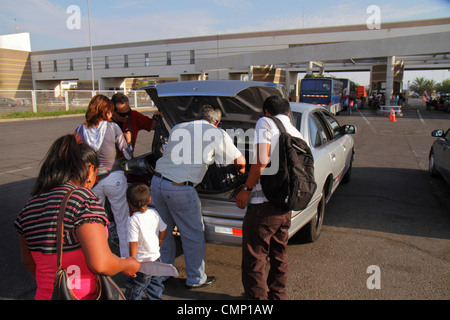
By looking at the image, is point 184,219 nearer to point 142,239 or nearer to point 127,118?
point 142,239

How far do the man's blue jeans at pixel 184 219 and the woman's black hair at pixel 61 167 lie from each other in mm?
1193

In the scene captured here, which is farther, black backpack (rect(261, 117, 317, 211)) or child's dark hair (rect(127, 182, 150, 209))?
child's dark hair (rect(127, 182, 150, 209))

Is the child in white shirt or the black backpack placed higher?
the black backpack

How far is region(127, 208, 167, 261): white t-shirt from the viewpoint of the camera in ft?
9.18

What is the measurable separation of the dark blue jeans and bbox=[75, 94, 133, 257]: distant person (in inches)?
22.6

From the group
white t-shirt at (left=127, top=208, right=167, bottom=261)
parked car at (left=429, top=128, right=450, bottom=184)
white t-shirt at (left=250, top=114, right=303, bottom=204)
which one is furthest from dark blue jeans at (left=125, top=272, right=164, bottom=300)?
parked car at (left=429, top=128, right=450, bottom=184)

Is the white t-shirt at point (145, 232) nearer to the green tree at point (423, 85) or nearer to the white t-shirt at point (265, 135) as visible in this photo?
the white t-shirt at point (265, 135)

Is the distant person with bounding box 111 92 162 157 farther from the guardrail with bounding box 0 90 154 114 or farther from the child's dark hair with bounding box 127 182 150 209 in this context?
the guardrail with bounding box 0 90 154 114

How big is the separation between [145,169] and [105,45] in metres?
57.5

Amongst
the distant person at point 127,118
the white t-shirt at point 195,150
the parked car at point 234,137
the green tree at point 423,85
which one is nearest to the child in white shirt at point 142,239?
the white t-shirt at point 195,150

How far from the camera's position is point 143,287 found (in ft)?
9.05

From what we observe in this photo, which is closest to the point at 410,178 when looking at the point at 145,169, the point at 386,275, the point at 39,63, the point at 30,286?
the point at 386,275

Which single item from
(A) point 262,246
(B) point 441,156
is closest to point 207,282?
(A) point 262,246

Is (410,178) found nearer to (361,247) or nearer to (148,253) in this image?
(361,247)
